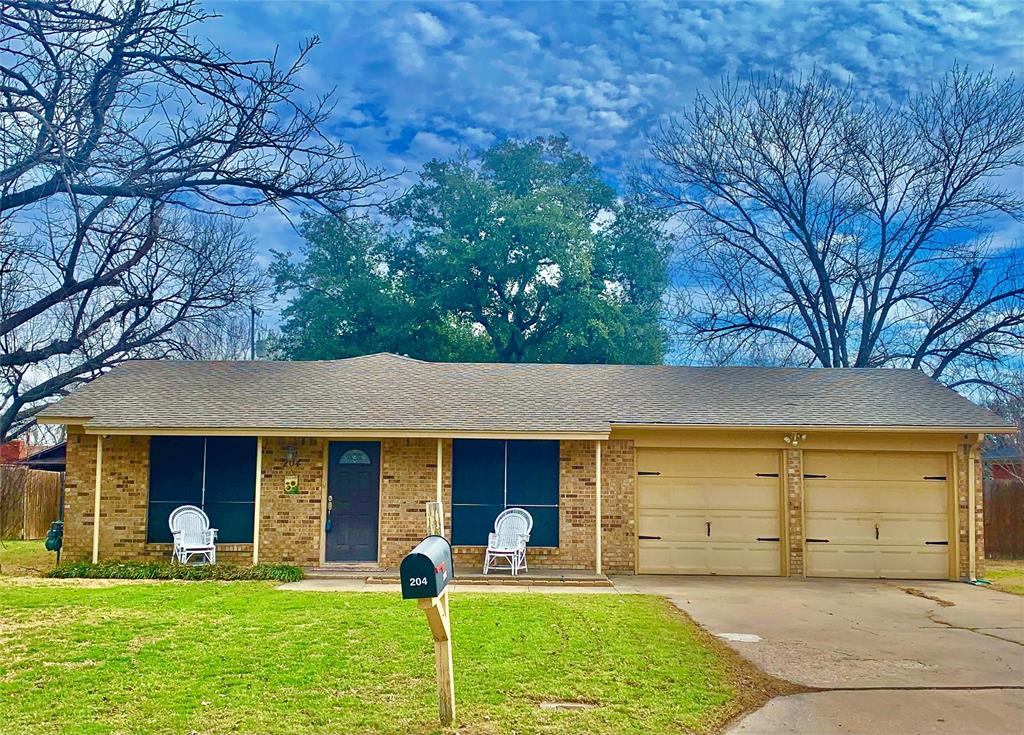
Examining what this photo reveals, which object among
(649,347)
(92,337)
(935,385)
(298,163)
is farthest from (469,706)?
(649,347)

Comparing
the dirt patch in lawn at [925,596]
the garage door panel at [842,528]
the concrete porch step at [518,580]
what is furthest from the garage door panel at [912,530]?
the concrete porch step at [518,580]

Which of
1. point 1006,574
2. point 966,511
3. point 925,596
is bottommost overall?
point 1006,574

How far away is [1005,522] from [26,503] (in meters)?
23.6

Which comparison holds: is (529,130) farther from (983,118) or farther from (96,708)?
(96,708)

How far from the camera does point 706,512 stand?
13.6 metres

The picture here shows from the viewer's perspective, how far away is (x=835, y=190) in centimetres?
2698

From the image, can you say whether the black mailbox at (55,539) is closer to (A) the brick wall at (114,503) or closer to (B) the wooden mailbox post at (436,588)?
(A) the brick wall at (114,503)

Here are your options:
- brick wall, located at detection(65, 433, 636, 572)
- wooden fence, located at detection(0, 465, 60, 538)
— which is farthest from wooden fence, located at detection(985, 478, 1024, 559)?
wooden fence, located at detection(0, 465, 60, 538)

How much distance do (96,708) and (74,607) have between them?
162 inches

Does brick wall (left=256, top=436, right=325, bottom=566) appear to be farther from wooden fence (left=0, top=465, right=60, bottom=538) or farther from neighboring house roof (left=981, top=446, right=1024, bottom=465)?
neighboring house roof (left=981, top=446, right=1024, bottom=465)

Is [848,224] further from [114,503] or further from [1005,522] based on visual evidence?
[114,503]

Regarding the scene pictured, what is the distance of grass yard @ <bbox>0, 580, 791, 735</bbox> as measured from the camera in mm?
5543

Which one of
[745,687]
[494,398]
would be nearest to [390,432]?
[494,398]

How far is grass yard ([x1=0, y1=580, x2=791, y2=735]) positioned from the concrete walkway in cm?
43
